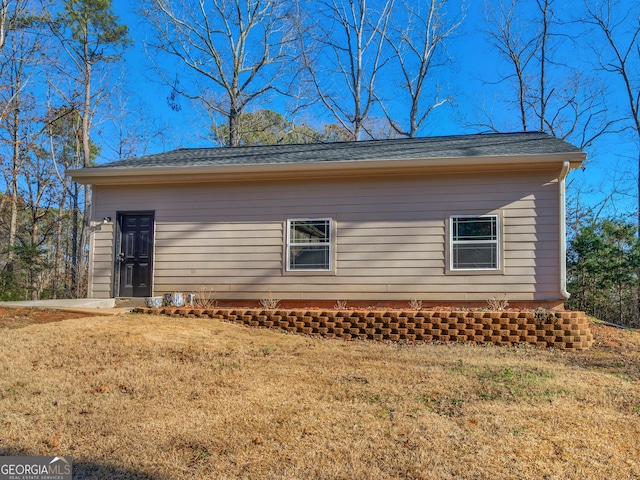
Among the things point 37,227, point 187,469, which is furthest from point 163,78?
point 187,469

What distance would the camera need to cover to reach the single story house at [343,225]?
7.33 m

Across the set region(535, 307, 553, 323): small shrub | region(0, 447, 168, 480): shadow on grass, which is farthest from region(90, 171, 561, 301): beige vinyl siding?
region(0, 447, 168, 480): shadow on grass

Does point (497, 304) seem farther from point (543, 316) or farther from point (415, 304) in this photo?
point (415, 304)

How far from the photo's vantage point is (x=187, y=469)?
8.48ft

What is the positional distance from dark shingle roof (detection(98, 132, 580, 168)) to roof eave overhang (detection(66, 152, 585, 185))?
0.55 ft

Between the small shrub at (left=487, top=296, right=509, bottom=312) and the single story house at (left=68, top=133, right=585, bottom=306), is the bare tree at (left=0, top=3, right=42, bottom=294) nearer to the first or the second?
the single story house at (left=68, top=133, right=585, bottom=306)

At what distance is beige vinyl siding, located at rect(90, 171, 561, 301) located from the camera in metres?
7.34

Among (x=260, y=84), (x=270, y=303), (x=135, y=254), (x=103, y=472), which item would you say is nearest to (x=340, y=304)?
(x=270, y=303)

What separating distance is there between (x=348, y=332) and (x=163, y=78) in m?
16.6

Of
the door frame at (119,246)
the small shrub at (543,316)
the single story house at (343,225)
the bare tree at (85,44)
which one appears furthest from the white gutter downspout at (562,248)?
the bare tree at (85,44)

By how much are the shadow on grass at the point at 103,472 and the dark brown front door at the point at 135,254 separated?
606 cm

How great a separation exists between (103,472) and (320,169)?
595cm

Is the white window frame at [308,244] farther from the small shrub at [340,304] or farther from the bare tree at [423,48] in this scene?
the bare tree at [423,48]

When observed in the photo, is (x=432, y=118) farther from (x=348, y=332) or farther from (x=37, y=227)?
(x=37, y=227)
